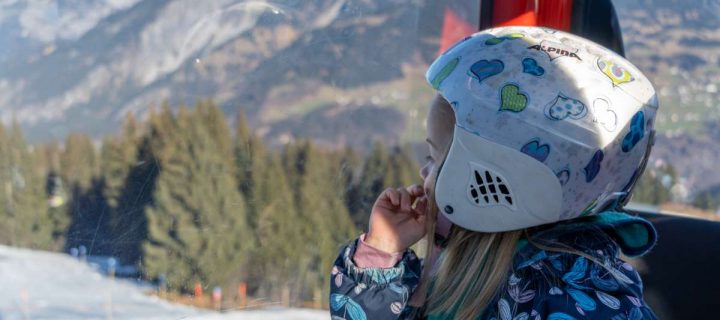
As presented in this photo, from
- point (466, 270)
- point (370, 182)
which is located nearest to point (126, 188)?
point (370, 182)

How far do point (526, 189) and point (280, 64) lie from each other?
3.16ft

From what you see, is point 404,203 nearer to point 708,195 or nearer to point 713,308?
point 713,308

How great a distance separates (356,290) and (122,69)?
0.92 metres

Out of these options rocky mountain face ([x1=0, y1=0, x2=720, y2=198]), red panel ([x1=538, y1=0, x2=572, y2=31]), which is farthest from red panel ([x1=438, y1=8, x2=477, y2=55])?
red panel ([x1=538, y1=0, x2=572, y2=31])

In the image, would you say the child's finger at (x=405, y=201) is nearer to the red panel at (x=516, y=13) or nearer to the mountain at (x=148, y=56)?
the mountain at (x=148, y=56)

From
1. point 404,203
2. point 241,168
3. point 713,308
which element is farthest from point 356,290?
point 713,308

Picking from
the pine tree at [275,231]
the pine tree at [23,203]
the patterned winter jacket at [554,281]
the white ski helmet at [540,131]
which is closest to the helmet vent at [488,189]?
the white ski helmet at [540,131]

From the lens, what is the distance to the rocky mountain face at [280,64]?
1934 millimetres

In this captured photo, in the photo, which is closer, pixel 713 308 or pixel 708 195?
pixel 713 308

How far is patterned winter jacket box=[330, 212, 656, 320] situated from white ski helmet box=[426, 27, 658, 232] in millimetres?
49

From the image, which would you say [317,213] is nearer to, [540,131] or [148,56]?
[148,56]

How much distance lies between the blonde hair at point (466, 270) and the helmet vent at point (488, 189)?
88 mm

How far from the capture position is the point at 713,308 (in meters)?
1.74

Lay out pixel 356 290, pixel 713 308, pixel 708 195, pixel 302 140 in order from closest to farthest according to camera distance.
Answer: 1. pixel 356 290
2. pixel 713 308
3. pixel 302 140
4. pixel 708 195
